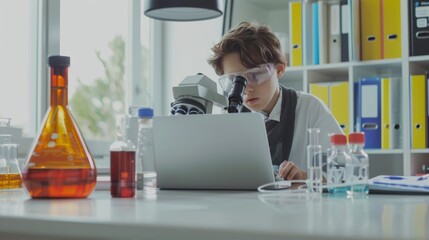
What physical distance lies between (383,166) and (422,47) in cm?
68

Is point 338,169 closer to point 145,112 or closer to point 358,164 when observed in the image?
point 358,164

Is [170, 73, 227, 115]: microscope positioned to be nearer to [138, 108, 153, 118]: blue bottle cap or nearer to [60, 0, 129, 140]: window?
[138, 108, 153, 118]: blue bottle cap

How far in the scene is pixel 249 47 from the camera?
7.26 feet

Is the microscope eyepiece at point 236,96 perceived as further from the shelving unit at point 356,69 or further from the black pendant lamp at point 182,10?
the shelving unit at point 356,69

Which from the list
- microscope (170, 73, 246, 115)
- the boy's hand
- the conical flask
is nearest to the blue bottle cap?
the conical flask

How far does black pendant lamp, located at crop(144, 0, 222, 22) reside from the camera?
4.88ft

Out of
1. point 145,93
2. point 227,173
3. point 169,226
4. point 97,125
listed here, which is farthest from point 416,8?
point 169,226

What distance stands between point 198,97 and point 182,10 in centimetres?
24

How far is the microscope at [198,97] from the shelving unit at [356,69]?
1.58 metres

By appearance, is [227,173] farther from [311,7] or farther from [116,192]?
[311,7]

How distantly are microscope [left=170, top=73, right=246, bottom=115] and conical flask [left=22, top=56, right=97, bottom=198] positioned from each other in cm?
40

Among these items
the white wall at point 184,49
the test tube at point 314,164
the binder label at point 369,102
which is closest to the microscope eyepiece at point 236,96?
the test tube at point 314,164

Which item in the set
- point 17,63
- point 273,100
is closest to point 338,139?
point 273,100

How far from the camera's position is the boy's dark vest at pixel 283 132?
2191mm
